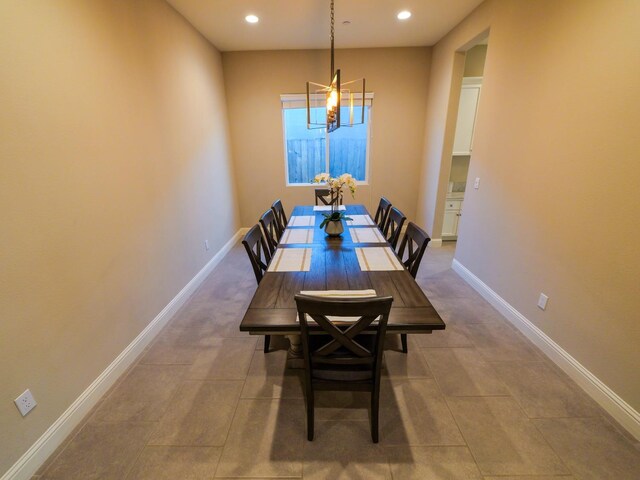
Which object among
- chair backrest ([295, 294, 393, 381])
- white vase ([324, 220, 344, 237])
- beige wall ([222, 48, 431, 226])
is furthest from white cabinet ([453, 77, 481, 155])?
chair backrest ([295, 294, 393, 381])

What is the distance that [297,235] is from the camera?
2420mm

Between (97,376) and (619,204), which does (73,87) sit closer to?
(97,376)

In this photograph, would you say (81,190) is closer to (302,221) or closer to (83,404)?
(83,404)

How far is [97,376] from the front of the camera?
174 centimetres

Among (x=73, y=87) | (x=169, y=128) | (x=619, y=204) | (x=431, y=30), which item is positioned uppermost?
(x=431, y=30)

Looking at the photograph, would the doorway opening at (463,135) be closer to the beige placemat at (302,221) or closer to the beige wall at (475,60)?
the beige wall at (475,60)

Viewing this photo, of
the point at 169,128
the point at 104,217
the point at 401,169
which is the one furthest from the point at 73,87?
the point at 401,169

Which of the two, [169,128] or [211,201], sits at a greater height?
[169,128]

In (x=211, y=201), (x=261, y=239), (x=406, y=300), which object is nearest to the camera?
(x=406, y=300)

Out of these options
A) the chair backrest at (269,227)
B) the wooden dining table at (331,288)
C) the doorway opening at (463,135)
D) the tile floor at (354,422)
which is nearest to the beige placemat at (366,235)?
the wooden dining table at (331,288)

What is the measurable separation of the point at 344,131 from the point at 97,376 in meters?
4.22

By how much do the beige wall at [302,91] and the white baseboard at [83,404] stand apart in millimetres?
2462

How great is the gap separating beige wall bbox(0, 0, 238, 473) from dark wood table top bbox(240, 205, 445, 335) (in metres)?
1.10

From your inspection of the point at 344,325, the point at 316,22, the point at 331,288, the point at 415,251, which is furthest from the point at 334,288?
the point at 316,22
